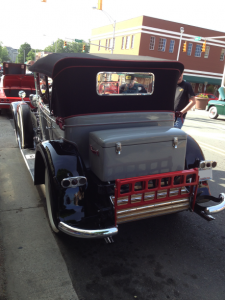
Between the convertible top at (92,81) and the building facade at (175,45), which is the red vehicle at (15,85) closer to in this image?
the convertible top at (92,81)

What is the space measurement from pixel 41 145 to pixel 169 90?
5.80ft

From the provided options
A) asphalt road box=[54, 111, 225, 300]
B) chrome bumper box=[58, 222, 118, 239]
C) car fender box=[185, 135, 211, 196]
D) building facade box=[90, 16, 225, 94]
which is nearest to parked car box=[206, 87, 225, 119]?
car fender box=[185, 135, 211, 196]

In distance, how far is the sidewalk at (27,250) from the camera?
2.29 metres

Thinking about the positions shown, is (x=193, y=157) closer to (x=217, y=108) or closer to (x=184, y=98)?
(x=184, y=98)

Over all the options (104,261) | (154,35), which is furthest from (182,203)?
(154,35)

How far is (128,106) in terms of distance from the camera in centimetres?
319

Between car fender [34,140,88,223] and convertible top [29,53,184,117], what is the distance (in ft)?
1.49

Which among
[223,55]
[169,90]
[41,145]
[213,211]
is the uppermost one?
[223,55]

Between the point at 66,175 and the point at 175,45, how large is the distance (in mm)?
40507

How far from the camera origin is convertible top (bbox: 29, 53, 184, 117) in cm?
279

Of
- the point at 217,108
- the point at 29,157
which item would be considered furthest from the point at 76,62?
the point at 217,108

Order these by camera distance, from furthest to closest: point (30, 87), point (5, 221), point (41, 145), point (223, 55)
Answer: point (223, 55)
point (30, 87)
point (5, 221)
point (41, 145)

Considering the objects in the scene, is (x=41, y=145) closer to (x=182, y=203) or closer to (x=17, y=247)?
(x=17, y=247)

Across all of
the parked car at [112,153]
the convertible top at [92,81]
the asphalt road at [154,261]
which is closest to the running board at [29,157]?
the parked car at [112,153]
